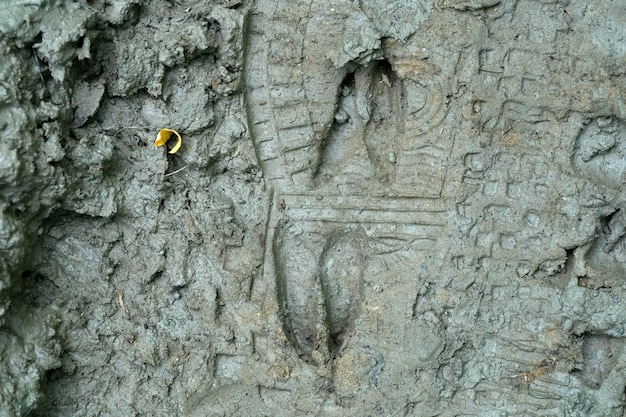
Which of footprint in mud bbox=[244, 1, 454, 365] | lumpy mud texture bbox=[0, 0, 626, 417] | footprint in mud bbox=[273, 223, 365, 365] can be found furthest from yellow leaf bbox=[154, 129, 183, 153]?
footprint in mud bbox=[273, 223, 365, 365]

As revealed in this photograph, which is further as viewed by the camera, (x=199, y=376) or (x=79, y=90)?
(x=199, y=376)

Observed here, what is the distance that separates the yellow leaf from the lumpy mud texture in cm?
2

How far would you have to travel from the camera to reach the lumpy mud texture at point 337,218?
2.13 metres

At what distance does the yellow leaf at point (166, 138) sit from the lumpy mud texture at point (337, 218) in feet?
0.06

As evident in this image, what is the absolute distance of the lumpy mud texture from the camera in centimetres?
213

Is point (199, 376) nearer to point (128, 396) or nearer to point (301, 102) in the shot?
point (128, 396)

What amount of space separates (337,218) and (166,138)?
503 millimetres

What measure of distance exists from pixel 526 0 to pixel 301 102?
638mm

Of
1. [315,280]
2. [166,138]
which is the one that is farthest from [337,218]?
[166,138]

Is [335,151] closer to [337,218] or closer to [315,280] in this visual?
[337,218]

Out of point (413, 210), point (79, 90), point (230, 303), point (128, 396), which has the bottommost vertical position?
point (128, 396)

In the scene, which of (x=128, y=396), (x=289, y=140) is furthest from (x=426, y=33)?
(x=128, y=396)

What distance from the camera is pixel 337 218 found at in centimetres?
225

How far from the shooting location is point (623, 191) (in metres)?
2.15
